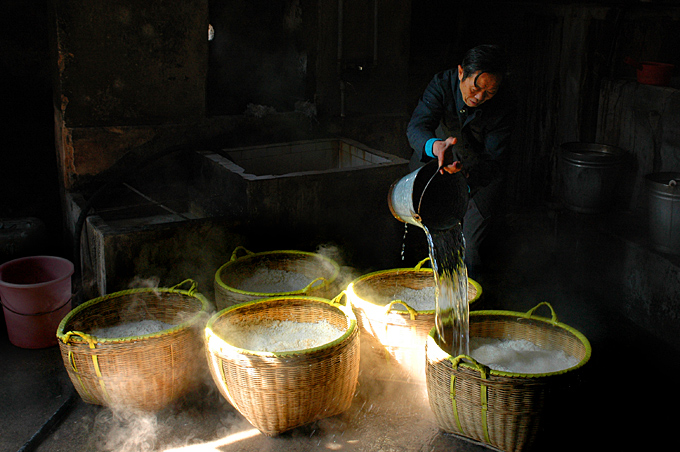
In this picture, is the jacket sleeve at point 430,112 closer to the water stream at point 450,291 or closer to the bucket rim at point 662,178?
the water stream at point 450,291

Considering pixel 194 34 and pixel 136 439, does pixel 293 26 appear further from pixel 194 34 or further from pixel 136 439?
pixel 136 439

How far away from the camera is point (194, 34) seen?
584cm

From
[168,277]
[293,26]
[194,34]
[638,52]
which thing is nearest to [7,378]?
[168,277]

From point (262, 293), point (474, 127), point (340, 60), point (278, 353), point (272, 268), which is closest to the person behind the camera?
point (278, 353)

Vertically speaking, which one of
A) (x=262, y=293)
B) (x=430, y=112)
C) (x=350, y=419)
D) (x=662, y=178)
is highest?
(x=430, y=112)

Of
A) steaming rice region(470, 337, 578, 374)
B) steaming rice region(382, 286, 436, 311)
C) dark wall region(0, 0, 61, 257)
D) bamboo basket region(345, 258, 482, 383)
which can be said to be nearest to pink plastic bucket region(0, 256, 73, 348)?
dark wall region(0, 0, 61, 257)

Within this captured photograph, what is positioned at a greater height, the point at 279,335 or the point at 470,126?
the point at 470,126

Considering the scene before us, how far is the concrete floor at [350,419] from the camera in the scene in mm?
3639

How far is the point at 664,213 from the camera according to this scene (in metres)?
5.40

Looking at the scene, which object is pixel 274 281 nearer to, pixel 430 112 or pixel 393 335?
pixel 393 335

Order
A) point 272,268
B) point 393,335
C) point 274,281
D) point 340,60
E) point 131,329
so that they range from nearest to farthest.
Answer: point 393,335 → point 131,329 → point 274,281 → point 272,268 → point 340,60

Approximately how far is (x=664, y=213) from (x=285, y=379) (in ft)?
12.6

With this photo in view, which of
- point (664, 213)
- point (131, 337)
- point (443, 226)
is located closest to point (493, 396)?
point (443, 226)

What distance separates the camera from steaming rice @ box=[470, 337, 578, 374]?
11.7ft
